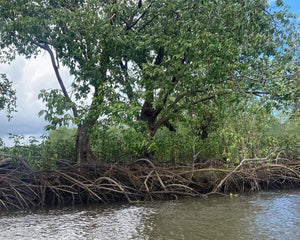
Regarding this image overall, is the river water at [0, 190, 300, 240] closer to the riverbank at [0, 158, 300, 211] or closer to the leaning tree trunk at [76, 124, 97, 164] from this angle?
the riverbank at [0, 158, 300, 211]

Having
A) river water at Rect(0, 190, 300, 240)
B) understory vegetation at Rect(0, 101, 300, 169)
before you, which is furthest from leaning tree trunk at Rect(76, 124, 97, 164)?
river water at Rect(0, 190, 300, 240)

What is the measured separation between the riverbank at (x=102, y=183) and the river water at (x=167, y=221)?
608mm

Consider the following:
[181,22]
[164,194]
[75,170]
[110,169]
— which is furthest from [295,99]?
[75,170]

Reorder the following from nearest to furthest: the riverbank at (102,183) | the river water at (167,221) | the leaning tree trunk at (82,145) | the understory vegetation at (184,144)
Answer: the river water at (167,221) → the riverbank at (102,183) → the understory vegetation at (184,144) → the leaning tree trunk at (82,145)

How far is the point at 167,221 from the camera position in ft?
23.4

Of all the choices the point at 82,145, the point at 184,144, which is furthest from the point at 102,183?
the point at 184,144

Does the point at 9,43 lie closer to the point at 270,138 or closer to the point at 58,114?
the point at 58,114

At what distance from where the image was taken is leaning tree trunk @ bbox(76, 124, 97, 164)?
37.1ft

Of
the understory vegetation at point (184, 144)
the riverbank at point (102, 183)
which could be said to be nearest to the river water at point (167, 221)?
the riverbank at point (102, 183)

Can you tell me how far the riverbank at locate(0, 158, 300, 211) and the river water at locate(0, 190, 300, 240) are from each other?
608mm

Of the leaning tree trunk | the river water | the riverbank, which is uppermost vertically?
the leaning tree trunk

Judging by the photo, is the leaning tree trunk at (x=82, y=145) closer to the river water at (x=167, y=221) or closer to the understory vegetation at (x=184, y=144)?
the understory vegetation at (x=184, y=144)

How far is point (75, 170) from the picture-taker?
10.3 m

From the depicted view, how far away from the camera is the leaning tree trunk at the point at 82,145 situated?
37.1 ft
